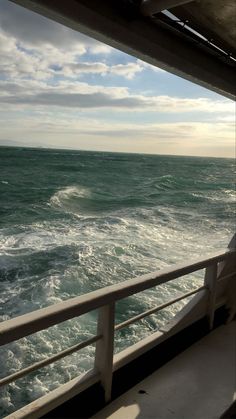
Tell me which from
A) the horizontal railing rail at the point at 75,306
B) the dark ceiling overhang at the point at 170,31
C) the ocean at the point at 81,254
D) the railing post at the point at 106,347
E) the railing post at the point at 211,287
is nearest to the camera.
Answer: the horizontal railing rail at the point at 75,306

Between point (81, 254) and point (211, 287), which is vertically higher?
point (211, 287)

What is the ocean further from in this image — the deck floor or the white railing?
the white railing

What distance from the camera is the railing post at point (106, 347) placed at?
2104mm

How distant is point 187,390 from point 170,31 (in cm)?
216

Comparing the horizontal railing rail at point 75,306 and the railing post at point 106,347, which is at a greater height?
the horizontal railing rail at point 75,306

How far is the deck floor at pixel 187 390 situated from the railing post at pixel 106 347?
146 millimetres

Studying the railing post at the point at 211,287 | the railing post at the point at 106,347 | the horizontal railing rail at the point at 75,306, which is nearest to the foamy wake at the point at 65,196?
the railing post at the point at 211,287

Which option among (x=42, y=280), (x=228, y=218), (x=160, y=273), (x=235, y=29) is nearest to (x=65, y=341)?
(x=42, y=280)

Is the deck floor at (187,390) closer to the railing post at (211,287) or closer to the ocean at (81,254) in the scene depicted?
the railing post at (211,287)

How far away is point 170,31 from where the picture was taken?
2.32m

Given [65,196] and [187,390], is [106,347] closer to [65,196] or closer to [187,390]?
[187,390]

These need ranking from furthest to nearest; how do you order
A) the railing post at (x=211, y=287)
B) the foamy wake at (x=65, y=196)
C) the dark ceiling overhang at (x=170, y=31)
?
the foamy wake at (x=65, y=196) < the railing post at (x=211, y=287) < the dark ceiling overhang at (x=170, y=31)

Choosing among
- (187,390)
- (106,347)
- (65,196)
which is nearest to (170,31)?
(106,347)

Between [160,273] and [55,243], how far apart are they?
9.19m
